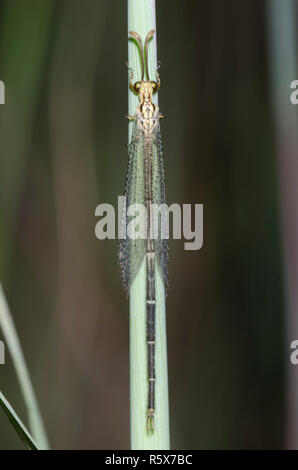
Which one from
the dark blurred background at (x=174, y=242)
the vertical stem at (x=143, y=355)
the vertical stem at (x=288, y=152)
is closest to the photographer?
the vertical stem at (x=143, y=355)

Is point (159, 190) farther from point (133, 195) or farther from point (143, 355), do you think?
point (143, 355)

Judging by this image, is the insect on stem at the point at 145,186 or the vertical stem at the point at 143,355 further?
the insect on stem at the point at 145,186

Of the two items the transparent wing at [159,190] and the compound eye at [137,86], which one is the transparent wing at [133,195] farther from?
the compound eye at [137,86]

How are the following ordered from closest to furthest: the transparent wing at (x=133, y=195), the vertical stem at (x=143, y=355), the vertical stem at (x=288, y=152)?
1. the vertical stem at (x=143, y=355)
2. the transparent wing at (x=133, y=195)
3. the vertical stem at (x=288, y=152)

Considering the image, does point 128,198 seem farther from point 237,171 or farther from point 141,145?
point 237,171

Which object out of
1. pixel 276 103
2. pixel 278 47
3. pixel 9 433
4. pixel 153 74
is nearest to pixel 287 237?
pixel 276 103

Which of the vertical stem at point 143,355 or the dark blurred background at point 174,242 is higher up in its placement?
the dark blurred background at point 174,242

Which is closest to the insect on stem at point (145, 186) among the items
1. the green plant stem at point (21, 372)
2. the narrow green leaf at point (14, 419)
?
the green plant stem at point (21, 372)
